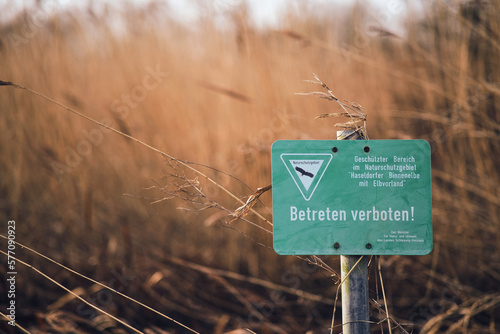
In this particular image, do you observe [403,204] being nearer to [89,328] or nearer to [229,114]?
[89,328]

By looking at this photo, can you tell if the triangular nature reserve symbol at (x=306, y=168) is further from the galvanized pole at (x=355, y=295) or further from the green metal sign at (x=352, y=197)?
the galvanized pole at (x=355, y=295)

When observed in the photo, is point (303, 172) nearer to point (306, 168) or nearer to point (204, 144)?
point (306, 168)

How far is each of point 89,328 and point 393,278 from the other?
100 cm

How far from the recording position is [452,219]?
1547 millimetres

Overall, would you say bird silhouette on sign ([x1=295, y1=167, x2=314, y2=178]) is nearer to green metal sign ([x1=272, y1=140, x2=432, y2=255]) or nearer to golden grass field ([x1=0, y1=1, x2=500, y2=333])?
green metal sign ([x1=272, y1=140, x2=432, y2=255])

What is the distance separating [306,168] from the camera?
589 mm

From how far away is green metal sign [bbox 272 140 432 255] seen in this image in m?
0.58

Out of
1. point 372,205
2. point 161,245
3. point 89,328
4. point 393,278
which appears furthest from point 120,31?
point 372,205

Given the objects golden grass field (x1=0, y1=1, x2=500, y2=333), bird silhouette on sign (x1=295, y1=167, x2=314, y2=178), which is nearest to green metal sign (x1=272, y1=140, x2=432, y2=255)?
bird silhouette on sign (x1=295, y1=167, x2=314, y2=178)

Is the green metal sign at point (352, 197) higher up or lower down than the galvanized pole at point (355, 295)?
higher up

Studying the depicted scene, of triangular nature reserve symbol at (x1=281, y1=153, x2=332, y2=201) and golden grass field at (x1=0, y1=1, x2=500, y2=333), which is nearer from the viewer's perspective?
triangular nature reserve symbol at (x1=281, y1=153, x2=332, y2=201)

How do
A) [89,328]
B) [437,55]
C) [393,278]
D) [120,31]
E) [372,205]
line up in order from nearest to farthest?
1. [372,205]
2. [89,328]
3. [393,278]
4. [437,55]
5. [120,31]

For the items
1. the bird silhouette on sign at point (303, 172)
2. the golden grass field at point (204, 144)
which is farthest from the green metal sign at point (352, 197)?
the golden grass field at point (204, 144)

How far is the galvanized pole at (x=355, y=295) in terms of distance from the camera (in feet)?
1.91
